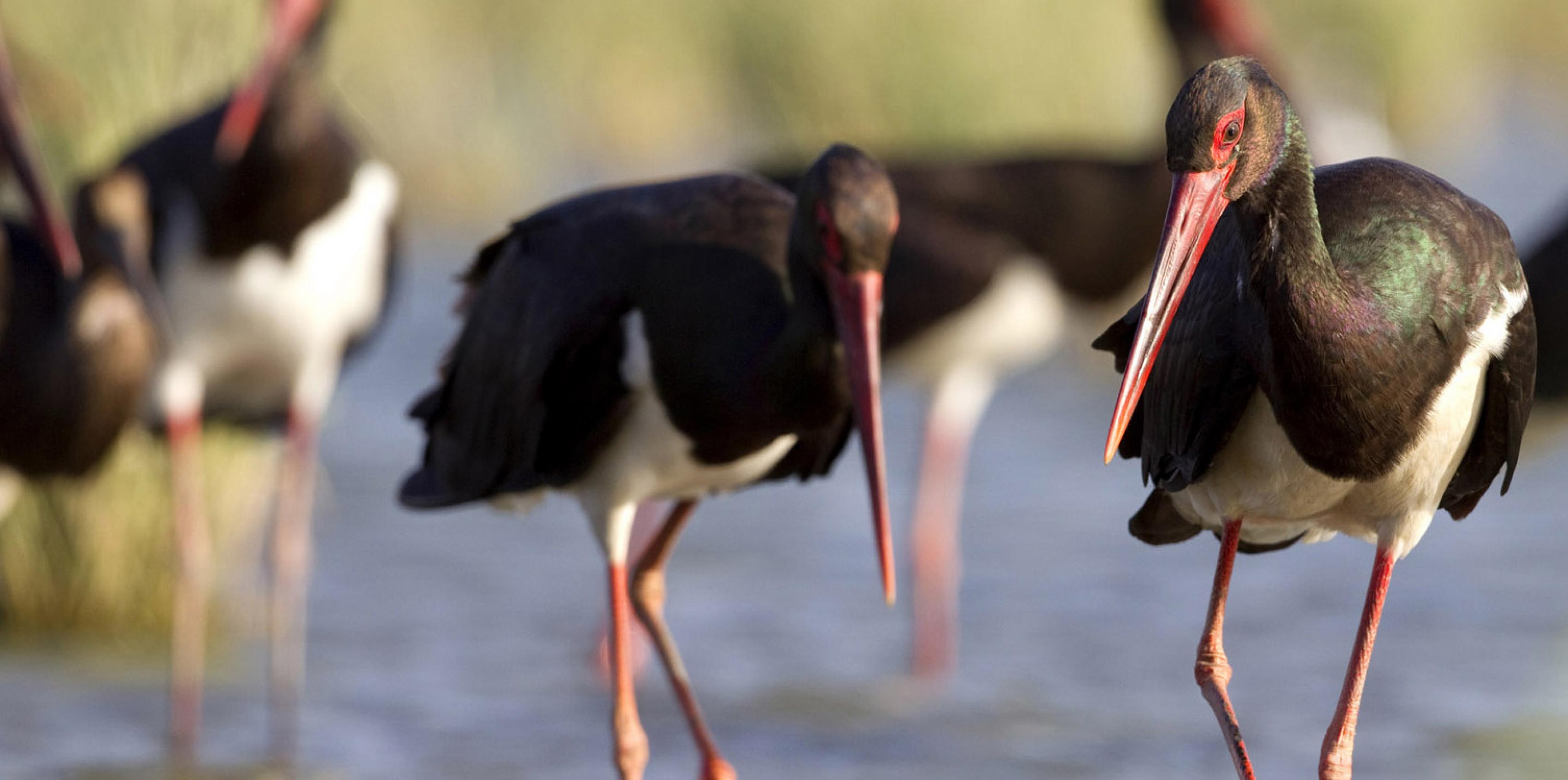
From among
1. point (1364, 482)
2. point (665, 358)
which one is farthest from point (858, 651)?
point (1364, 482)

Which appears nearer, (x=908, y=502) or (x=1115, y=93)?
(x=908, y=502)

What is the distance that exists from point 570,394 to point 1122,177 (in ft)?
11.6

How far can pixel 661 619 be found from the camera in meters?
5.23

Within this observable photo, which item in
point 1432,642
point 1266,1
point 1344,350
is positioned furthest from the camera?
point 1266,1

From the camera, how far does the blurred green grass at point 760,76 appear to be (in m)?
10.9

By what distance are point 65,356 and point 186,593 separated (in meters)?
0.69

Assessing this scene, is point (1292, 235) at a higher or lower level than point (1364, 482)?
higher

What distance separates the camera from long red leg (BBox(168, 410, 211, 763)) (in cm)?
595

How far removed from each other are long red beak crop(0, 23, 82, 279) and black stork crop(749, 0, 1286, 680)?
86.3 inches

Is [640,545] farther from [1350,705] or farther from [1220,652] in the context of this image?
[1350,705]

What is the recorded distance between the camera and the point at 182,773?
567cm

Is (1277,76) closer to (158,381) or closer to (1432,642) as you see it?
(1432,642)

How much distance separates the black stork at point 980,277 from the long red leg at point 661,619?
1.73m

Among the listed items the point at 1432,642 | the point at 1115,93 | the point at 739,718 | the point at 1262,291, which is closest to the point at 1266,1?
the point at 1115,93
